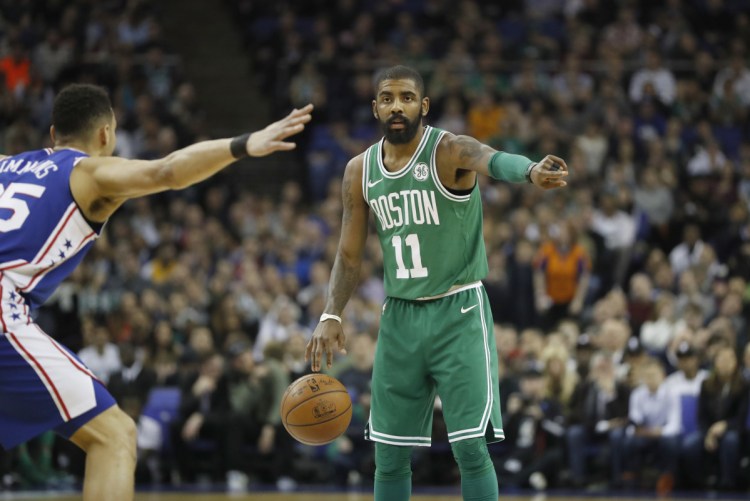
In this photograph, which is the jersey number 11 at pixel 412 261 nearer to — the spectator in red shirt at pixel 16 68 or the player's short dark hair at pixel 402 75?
the player's short dark hair at pixel 402 75

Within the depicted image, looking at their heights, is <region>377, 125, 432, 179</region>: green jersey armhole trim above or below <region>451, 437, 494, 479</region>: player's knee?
above

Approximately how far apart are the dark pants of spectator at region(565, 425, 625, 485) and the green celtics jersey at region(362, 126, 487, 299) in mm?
5730

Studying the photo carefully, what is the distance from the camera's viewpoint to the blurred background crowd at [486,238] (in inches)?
486

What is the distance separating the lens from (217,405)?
13289mm

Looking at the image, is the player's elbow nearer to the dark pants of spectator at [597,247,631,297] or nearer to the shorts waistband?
the shorts waistband

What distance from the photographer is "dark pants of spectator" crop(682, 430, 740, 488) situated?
1158cm

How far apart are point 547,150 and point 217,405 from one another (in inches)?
253

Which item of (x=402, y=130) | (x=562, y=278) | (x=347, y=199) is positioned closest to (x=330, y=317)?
(x=347, y=199)

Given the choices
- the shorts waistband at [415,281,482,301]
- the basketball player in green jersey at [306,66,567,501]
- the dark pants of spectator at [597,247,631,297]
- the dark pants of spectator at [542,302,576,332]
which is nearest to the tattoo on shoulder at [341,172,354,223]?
the basketball player in green jersey at [306,66,567,501]

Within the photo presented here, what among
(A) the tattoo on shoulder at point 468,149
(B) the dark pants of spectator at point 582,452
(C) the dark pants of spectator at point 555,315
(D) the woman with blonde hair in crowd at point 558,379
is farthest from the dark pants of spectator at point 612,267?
(A) the tattoo on shoulder at point 468,149

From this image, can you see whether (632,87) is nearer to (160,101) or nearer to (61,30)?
(160,101)

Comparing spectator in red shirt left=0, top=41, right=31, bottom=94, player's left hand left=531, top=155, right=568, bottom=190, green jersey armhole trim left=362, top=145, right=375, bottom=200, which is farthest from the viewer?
spectator in red shirt left=0, top=41, right=31, bottom=94

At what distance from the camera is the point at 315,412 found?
7.25 meters

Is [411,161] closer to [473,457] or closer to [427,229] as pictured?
[427,229]
